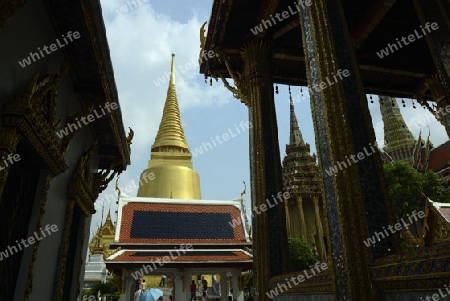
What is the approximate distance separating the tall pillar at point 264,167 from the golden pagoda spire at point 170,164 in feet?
63.5

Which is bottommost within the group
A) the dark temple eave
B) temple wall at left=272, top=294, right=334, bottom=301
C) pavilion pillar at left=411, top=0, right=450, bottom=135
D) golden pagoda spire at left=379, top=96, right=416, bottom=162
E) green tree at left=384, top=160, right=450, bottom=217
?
temple wall at left=272, top=294, right=334, bottom=301

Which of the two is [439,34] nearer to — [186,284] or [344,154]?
[344,154]

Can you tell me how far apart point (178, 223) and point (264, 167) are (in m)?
9.71

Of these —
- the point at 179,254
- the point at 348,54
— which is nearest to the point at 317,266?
the point at 348,54

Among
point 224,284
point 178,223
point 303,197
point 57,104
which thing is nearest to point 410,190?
point 303,197

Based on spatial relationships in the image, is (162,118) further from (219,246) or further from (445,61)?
(445,61)

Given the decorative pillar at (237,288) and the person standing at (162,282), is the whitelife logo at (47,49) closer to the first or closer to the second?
the decorative pillar at (237,288)

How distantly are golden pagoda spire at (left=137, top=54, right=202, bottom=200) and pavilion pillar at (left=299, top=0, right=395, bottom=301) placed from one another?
22165 millimetres

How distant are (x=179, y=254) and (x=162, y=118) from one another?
19.9m

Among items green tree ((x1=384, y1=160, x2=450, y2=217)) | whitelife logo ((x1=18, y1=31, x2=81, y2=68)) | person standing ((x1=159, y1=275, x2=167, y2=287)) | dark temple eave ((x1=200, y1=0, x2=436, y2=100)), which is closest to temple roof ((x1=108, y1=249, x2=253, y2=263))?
dark temple eave ((x1=200, y1=0, x2=436, y2=100))

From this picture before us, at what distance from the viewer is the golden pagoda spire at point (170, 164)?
2589 centimetres

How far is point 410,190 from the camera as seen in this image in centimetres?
2295

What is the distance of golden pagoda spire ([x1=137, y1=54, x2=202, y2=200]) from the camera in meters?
25.9

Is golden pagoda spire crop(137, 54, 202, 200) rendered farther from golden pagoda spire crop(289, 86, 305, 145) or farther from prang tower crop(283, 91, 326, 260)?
Result: golden pagoda spire crop(289, 86, 305, 145)
